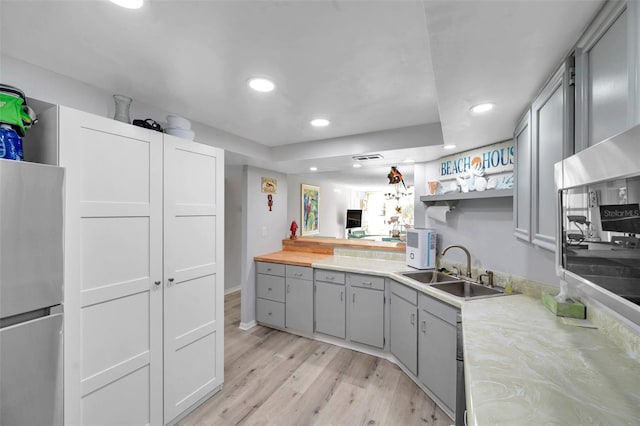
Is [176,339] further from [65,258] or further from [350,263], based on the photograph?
[350,263]

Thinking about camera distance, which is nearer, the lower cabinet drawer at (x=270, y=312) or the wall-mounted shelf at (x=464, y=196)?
the wall-mounted shelf at (x=464, y=196)

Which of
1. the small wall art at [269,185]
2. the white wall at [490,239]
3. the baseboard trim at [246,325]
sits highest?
the small wall art at [269,185]

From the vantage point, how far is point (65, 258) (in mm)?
1286

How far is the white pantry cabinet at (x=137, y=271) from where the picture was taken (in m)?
1.34

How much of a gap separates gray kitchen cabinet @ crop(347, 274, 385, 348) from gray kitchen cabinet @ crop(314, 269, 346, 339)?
0.09 m

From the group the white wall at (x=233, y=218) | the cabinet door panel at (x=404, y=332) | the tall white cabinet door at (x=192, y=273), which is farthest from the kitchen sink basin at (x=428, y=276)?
the white wall at (x=233, y=218)

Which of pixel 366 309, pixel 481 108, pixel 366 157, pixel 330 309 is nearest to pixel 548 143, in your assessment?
pixel 481 108

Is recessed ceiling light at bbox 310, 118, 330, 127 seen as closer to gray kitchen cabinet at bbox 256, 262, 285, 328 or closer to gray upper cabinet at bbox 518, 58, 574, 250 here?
gray upper cabinet at bbox 518, 58, 574, 250

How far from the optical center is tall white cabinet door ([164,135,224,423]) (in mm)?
1772

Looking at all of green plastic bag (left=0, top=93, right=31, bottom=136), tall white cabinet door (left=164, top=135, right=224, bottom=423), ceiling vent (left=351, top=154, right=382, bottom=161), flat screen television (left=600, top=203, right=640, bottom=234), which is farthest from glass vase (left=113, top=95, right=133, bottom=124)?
flat screen television (left=600, top=203, right=640, bottom=234)

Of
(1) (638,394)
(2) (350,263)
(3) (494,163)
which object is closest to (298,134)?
(2) (350,263)

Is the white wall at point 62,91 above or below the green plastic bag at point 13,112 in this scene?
above

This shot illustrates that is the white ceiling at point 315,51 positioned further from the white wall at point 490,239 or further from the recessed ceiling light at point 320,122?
the white wall at point 490,239

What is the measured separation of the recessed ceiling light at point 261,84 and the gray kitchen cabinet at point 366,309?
6.29 ft
